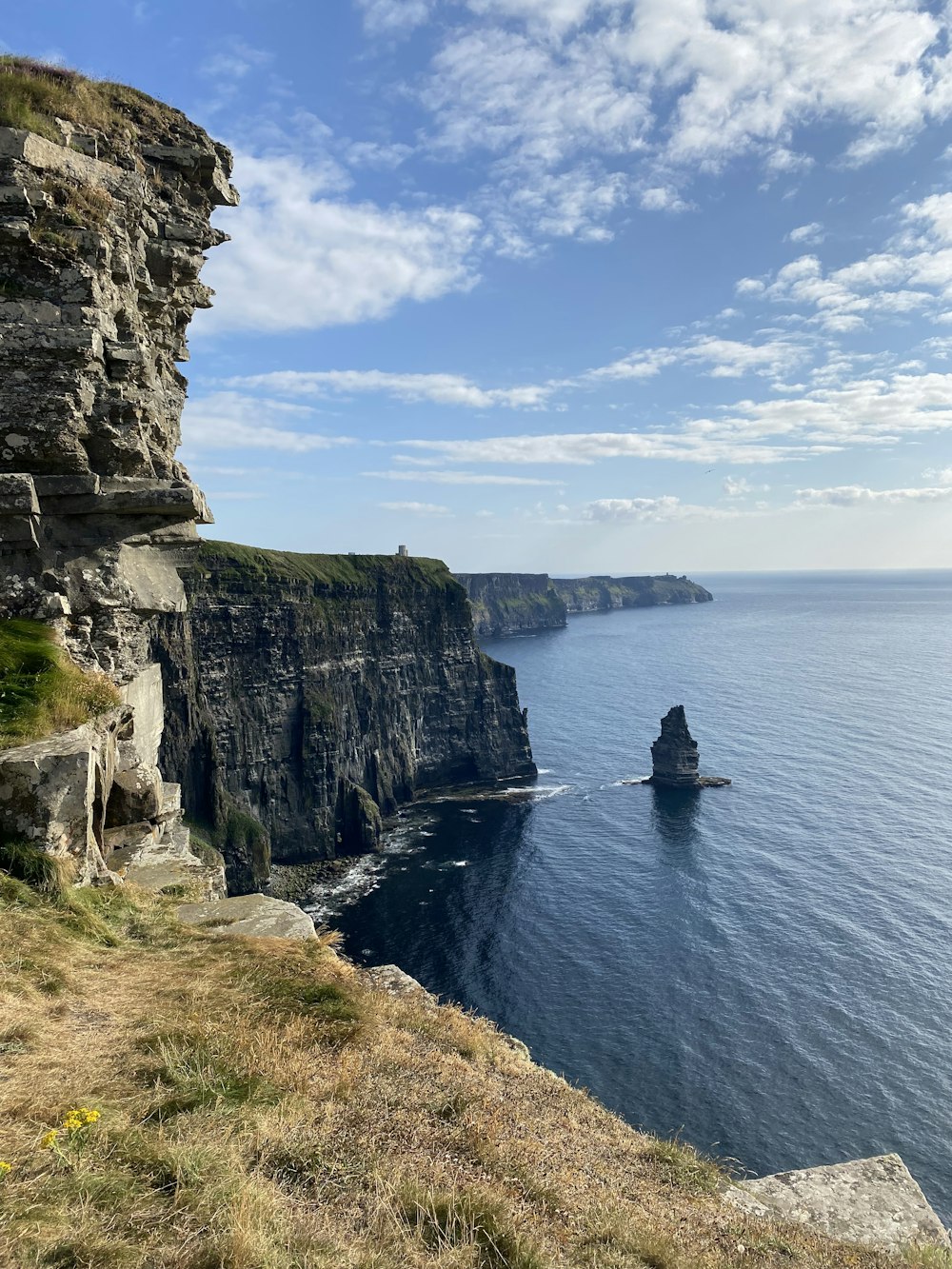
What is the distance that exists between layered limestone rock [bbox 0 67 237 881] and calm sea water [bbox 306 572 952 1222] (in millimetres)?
34337

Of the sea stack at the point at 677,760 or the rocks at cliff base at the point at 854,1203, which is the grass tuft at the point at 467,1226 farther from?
the sea stack at the point at 677,760

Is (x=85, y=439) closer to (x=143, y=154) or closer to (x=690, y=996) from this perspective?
(x=143, y=154)

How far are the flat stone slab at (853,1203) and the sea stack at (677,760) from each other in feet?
269

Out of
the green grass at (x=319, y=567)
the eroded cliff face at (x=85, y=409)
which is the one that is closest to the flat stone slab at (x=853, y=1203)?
the eroded cliff face at (x=85, y=409)

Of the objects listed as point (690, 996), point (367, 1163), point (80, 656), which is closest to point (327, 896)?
point (690, 996)

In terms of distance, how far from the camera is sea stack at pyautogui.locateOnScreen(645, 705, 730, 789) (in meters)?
87.9

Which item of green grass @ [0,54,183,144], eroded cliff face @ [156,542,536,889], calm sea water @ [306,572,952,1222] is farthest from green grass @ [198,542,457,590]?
green grass @ [0,54,183,144]

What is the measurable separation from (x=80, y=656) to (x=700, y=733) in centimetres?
10934

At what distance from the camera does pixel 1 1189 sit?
421cm

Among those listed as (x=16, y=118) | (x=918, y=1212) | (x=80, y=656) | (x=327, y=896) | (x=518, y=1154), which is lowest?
(x=327, y=896)

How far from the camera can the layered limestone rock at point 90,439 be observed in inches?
404

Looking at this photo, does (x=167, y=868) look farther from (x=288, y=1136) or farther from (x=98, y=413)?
(x=98, y=413)

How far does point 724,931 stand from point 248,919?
5268 centimetres

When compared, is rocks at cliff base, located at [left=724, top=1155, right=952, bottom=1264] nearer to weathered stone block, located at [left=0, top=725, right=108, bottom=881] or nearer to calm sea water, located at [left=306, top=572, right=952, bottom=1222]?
weathered stone block, located at [left=0, top=725, right=108, bottom=881]
